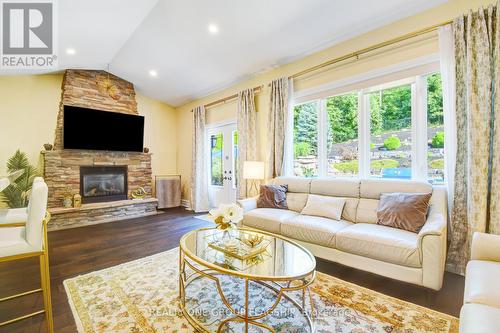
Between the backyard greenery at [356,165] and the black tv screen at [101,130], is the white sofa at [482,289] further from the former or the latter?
the black tv screen at [101,130]

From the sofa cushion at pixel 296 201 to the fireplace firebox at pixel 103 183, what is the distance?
4111 mm

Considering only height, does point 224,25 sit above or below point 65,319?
above

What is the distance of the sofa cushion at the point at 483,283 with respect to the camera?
124cm

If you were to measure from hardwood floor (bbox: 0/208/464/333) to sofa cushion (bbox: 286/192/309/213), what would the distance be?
2.61ft

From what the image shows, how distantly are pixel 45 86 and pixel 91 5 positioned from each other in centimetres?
282

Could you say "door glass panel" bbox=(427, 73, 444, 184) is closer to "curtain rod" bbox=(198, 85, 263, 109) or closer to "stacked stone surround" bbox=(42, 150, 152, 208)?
"curtain rod" bbox=(198, 85, 263, 109)

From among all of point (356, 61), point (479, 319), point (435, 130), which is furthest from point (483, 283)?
point (356, 61)

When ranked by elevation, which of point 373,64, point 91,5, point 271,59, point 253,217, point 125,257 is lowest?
point 125,257

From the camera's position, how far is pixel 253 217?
10.9 ft

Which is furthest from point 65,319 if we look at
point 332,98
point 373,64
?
point 373,64

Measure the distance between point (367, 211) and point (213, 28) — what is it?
335 centimetres

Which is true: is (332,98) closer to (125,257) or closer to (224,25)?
(224,25)

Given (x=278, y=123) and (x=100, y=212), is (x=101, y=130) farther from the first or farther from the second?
(x=278, y=123)

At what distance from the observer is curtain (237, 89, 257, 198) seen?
4613mm
